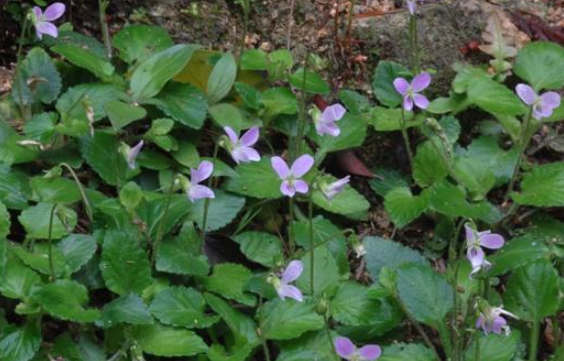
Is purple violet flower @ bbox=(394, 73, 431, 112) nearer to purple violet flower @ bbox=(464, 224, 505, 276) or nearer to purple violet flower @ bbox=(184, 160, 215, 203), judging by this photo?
purple violet flower @ bbox=(464, 224, 505, 276)

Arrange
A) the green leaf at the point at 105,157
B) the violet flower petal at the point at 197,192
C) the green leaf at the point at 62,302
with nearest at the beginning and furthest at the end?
the green leaf at the point at 62,302 → the violet flower petal at the point at 197,192 → the green leaf at the point at 105,157

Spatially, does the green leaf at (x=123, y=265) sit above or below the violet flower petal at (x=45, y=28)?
below

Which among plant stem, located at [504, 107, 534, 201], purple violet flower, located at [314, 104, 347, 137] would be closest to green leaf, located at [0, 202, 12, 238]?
purple violet flower, located at [314, 104, 347, 137]

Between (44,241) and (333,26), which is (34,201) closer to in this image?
(44,241)

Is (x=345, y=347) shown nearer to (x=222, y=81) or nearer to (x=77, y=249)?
(x=77, y=249)

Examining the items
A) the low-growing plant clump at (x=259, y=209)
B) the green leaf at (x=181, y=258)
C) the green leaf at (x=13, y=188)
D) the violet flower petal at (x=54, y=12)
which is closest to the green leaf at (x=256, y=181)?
the low-growing plant clump at (x=259, y=209)

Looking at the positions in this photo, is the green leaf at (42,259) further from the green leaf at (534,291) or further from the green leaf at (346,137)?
the green leaf at (534,291)
